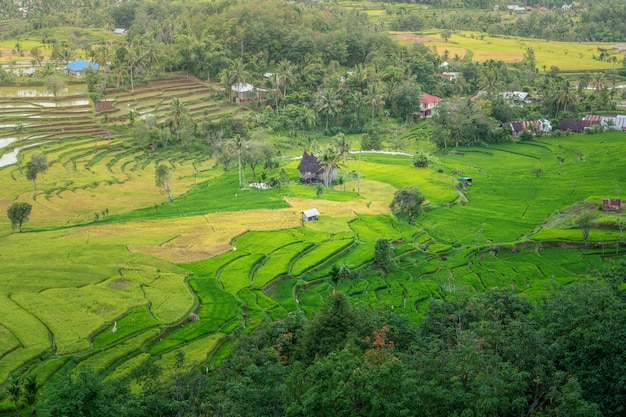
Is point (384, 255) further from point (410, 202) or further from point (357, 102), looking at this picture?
point (357, 102)

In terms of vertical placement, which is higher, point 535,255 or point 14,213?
point 14,213

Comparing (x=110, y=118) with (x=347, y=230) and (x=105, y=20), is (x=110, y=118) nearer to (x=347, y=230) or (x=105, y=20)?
(x=347, y=230)

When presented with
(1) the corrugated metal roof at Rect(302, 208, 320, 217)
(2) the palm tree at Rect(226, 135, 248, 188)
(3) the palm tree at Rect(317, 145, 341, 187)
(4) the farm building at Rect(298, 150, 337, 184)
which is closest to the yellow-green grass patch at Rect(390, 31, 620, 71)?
(4) the farm building at Rect(298, 150, 337, 184)

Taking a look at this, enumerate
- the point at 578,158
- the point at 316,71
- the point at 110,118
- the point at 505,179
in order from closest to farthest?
the point at 505,179 < the point at 578,158 < the point at 110,118 < the point at 316,71

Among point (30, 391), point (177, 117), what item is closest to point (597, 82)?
point (177, 117)

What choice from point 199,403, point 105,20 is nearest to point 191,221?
point 199,403

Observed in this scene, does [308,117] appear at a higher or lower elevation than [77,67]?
lower

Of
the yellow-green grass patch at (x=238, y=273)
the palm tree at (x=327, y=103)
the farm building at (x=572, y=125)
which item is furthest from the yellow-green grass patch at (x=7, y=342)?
the farm building at (x=572, y=125)
